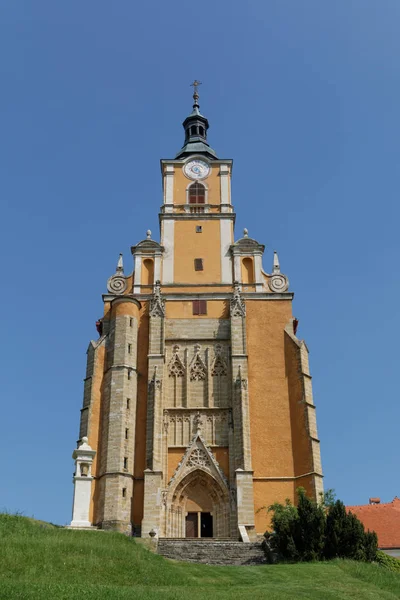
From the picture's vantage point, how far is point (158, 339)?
111 feet

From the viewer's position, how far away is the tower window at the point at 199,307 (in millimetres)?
35500

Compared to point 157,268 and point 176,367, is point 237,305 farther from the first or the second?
point 157,268

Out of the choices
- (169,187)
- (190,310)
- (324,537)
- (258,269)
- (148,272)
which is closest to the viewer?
(324,537)

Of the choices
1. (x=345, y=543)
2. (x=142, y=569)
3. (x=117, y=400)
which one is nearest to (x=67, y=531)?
(x=142, y=569)

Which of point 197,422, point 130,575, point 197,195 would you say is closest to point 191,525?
point 197,422

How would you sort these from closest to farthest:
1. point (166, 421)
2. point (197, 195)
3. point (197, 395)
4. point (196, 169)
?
point (166, 421) < point (197, 395) < point (197, 195) < point (196, 169)

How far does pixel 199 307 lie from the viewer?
35625mm

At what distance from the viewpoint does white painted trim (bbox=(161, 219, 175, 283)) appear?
121ft

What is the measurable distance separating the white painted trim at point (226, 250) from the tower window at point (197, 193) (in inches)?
100

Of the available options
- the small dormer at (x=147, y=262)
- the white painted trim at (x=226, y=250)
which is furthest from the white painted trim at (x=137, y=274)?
the white painted trim at (x=226, y=250)

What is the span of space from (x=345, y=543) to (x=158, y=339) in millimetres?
14694

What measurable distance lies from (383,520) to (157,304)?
19.0 metres

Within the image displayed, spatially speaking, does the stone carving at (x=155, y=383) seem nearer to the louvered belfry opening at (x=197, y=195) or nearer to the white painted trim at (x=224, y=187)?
the louvered belfry opening at (x=197, y=195)

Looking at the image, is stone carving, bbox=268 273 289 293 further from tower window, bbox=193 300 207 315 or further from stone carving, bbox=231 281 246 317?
tower window, bbox=193 300 207 315
